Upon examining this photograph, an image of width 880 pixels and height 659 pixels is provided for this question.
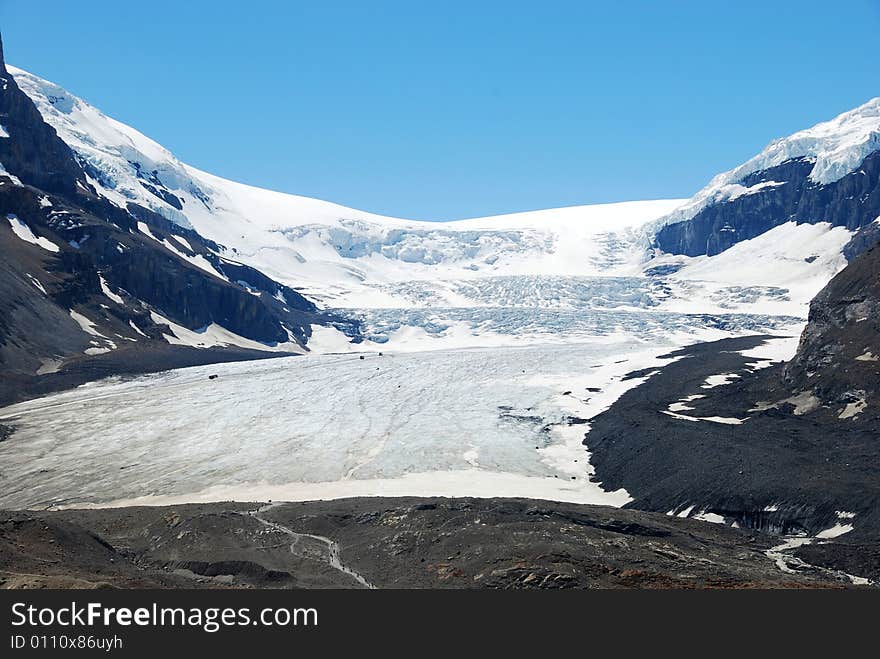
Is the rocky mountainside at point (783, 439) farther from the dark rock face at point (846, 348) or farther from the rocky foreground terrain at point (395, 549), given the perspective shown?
the rocky foreground terrain at point (395, 549)

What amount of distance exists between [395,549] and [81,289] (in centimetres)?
12156

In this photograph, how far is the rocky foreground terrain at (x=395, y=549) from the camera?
31516 millimetres

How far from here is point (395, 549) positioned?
38.3m

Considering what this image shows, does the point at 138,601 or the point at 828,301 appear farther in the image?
the point at 828,301

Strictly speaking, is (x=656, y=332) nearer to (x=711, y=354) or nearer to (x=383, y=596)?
(x=711, y=354)

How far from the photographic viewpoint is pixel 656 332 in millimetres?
193375

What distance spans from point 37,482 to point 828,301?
69.9 meters

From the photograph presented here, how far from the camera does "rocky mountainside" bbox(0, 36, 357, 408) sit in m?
118

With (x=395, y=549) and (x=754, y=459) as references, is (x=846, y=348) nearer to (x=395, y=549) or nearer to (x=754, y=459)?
(x=754, y=459)

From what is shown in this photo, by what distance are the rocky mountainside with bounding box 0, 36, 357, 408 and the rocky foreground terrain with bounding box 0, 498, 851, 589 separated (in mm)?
61695

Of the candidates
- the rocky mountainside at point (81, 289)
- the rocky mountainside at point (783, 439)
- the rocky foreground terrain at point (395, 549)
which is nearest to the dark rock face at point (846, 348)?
the rocky mountainside at point (783, 439)

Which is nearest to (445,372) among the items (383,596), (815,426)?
(815,426)

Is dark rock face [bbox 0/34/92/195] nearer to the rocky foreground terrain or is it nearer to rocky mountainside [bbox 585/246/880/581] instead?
rocky mountainside [bbox 585/246/880/581]

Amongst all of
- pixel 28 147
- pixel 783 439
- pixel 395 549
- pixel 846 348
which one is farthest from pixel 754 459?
pixel 28 147
